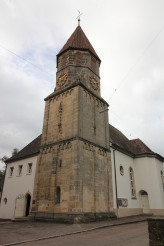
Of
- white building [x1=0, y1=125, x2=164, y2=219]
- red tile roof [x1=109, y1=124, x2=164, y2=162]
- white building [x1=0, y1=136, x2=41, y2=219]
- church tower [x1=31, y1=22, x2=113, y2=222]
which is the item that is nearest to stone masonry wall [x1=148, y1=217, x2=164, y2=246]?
church tower [x1=31, y1=22, x2=113, y2=222]

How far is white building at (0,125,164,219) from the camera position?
19984mm

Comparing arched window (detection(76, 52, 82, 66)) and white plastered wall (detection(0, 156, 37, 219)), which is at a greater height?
arched window (detection(76, 52, 82, 66))

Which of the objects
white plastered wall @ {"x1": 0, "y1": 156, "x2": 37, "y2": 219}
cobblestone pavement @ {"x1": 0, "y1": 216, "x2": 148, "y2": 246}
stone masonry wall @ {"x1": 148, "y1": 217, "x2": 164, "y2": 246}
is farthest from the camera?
white plastered wall @ {"x1": 0, "y1": 156, "x2": 37, "y2": 219}

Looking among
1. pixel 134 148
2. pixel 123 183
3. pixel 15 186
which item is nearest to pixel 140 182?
pixel 123 183

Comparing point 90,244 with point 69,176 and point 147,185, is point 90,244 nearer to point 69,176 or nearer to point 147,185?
point 69,176

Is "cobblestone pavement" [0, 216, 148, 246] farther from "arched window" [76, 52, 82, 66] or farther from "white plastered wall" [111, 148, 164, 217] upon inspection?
"arched window" [76, 52, 82, 66]

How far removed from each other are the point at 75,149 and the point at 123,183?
357 inches

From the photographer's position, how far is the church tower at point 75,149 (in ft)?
49.3

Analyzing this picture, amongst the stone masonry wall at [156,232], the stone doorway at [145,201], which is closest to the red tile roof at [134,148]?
the stone doorway at [145,201]

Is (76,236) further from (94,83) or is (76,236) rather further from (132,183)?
(132,183)

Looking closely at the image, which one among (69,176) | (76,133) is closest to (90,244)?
(69,176)

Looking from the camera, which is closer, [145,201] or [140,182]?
[145,201]

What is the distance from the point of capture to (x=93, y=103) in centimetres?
2036

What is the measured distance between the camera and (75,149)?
52.4 ft
